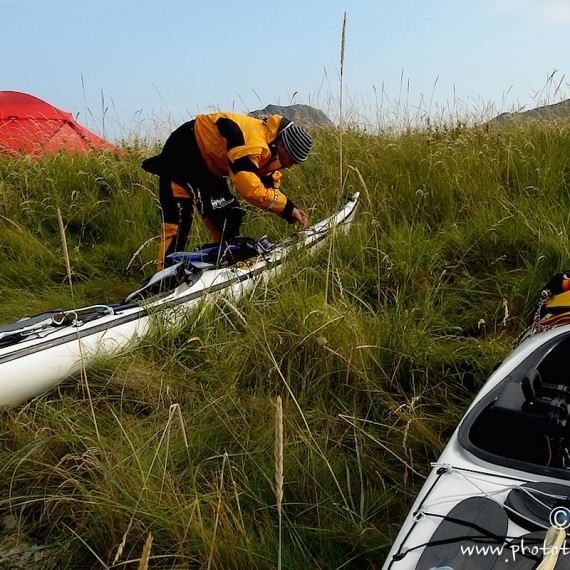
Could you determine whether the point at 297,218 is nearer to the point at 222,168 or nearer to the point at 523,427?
the point at 222,168

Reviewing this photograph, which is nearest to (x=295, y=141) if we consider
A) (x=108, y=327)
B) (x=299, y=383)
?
(x=108, y=327)

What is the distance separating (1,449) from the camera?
97.7 inches

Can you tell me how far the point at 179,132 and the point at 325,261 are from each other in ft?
5.10

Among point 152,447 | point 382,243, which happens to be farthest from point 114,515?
point 382,243

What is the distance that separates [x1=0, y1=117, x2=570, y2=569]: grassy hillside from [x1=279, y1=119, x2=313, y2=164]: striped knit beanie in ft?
2.20

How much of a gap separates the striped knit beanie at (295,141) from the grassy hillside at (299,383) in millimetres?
669

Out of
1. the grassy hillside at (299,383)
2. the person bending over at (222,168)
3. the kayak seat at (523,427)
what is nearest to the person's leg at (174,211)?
the person bending over at (222,168)

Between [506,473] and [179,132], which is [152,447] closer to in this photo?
[506,473]

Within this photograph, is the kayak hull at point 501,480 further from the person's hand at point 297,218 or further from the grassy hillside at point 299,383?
the person's hand at point 297,218

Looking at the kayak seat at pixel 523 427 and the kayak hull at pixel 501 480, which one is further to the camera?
the kayak seat at pixel 523 427

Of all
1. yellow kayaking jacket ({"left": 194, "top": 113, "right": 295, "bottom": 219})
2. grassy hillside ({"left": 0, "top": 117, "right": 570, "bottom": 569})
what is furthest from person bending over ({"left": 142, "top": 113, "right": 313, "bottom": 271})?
grassy hillside ({"left": 0, "top": 117, "right": 570, "bottom": 569})

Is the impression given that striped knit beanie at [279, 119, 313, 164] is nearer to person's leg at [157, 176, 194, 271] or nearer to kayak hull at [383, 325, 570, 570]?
person's leg at [157, 176, 194, 271]

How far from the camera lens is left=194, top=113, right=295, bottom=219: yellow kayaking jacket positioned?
13.5 ft

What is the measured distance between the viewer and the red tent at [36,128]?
7.33 meters
